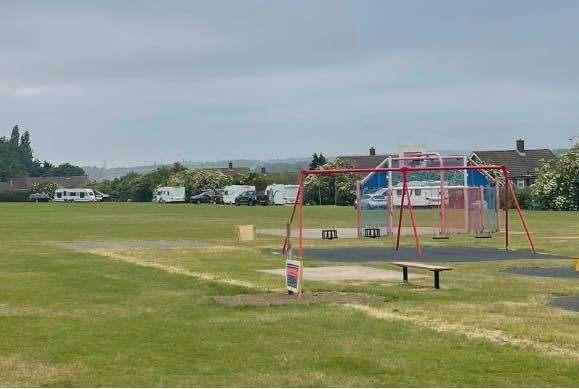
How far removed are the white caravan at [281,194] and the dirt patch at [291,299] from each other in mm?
71852

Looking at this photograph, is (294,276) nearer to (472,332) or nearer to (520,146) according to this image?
(472,332)

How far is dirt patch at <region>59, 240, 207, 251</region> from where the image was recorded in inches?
1119

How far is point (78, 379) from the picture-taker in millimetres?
8906

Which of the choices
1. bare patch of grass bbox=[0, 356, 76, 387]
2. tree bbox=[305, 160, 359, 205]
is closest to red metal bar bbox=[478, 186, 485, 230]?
bare patch of grass bbox=[0, 356, 76, 387]

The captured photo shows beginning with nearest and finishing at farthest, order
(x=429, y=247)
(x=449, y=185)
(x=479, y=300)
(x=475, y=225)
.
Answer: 1. (x=479, y=300)
2. (x=429, y=247)
3. (x=475, y=225)
4. (x=449, y=185)

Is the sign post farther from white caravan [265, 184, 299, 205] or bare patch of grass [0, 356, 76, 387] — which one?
white caravan [265, 184, 299, 205]

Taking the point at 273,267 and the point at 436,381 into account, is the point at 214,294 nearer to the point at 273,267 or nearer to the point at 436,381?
the point at 273,267

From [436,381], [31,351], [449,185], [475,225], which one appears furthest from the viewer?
[449,185]

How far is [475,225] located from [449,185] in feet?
10.3

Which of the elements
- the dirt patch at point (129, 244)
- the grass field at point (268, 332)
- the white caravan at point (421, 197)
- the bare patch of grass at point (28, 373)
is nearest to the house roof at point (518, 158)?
the white caravan at point (421, 197)

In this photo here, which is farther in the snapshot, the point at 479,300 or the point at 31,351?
the point at 479,300

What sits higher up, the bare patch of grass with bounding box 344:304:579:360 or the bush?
the bush

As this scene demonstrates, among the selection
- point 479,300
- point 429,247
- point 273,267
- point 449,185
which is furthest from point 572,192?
point 479,300

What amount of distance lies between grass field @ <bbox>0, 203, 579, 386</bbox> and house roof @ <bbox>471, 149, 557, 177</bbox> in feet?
289
